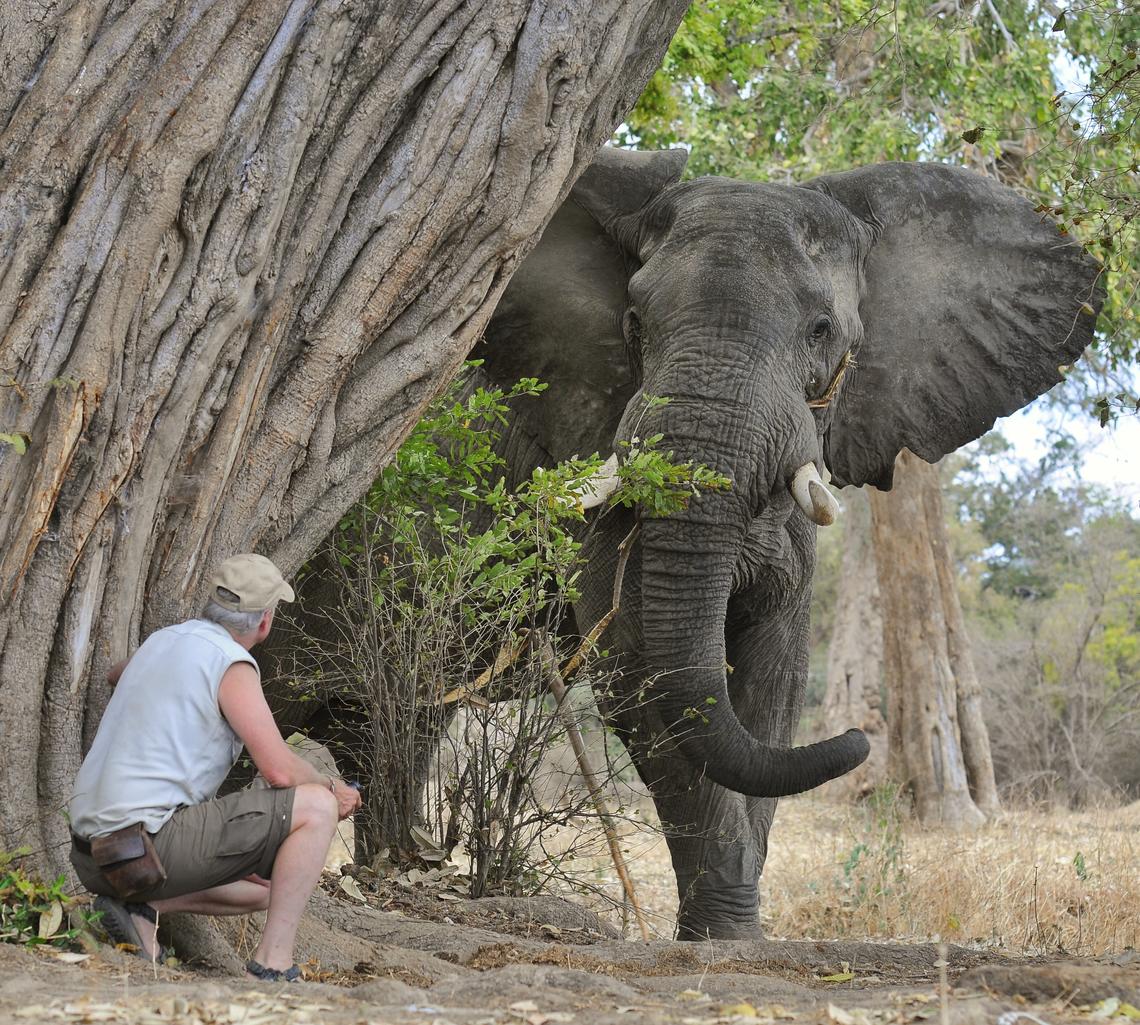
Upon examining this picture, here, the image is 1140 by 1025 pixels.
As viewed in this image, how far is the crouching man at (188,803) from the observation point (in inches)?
153

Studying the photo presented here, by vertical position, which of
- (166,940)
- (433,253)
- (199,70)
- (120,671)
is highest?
(199,70)

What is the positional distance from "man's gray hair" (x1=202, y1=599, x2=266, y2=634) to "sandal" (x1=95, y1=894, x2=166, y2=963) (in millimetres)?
764

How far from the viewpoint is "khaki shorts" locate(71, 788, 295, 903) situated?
154 inches

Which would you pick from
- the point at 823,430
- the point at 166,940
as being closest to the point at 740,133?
the point at 823,430

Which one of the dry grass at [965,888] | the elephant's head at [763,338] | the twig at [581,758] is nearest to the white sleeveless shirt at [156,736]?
the twig at [581,758]

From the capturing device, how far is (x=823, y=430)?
7090mm

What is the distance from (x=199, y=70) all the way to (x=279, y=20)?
290 millimetres

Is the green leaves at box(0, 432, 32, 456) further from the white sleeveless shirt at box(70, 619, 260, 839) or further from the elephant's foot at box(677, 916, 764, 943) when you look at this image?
the elephant's foot at box(677, 916, 764, 943)

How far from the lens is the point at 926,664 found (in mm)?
13547

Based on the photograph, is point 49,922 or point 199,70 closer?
point 49,922

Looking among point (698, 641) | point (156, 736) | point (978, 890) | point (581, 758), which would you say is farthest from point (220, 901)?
point (978, 890)

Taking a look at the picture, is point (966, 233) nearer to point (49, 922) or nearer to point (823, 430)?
point (823, 430)

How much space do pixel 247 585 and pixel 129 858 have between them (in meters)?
0.76

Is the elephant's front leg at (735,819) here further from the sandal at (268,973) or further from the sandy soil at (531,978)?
the sandal at (268,973)
